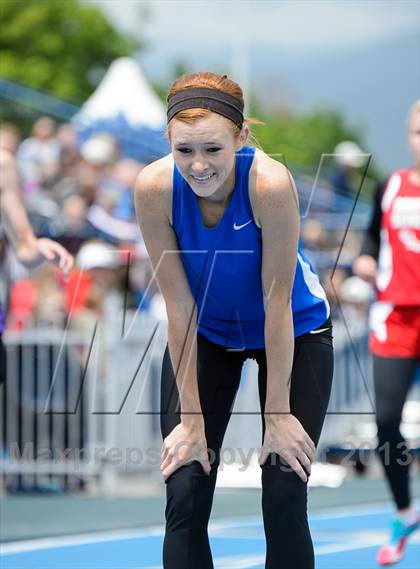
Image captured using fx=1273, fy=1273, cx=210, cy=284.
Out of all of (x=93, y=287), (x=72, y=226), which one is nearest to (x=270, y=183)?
(x=93, y=287)

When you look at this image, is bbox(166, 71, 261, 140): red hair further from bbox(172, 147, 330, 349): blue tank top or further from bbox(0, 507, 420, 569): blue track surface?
bbox(0, 507, 420, 569): blue track surface

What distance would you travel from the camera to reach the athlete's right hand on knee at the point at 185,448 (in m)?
4.11

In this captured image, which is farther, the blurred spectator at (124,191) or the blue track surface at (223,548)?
A: the blurred spectator at (124,191)

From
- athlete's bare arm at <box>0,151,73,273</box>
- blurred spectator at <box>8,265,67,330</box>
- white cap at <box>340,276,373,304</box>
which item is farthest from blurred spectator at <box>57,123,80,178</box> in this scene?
athlete's bare arm at <box>0,151,73,273</box>

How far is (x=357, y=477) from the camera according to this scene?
12.2 metres

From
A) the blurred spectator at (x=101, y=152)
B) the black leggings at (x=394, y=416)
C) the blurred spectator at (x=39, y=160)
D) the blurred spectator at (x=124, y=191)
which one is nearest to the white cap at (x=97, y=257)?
the blurred spectator at (x=124, y=191)

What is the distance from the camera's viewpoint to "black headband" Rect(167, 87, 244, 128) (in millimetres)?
3904

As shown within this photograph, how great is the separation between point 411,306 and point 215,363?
8.84 feet

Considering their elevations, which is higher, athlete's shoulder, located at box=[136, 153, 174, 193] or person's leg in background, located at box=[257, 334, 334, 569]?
athlete's shoulder, located at box=[136, 153, 174, 193]

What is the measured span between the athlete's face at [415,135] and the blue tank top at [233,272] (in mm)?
2253

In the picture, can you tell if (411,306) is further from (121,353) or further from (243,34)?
(243,34)

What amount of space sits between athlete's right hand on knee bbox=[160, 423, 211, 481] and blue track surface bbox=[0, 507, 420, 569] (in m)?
2.53

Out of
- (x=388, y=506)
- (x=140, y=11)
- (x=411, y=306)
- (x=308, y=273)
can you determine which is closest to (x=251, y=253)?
(x=308, y=273)

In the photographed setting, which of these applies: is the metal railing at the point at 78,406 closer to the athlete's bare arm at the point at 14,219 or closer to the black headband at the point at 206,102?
the athlete's bare arm at the point at 14,219
